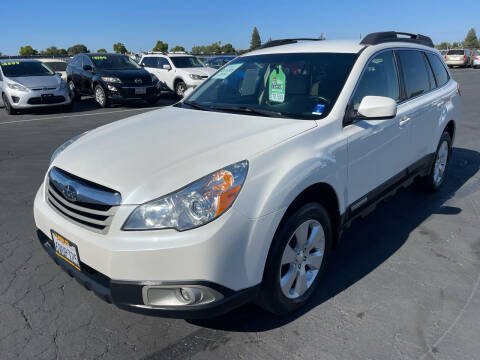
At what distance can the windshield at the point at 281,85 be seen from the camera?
3.05 metres

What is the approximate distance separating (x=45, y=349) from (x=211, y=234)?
1.30 metres

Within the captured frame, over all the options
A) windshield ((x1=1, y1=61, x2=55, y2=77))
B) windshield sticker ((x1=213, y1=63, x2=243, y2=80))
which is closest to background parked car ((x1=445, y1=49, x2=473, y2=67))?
windshield ((x1=1, y1=61, x2=55, y2=77))

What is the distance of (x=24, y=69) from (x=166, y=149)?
11.5m

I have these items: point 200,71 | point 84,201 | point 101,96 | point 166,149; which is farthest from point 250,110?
point 200,71

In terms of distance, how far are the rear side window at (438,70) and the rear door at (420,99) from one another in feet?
0.53

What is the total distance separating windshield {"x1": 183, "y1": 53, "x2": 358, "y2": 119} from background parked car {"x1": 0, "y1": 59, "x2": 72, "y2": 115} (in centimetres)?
898

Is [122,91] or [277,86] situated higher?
[277,86]

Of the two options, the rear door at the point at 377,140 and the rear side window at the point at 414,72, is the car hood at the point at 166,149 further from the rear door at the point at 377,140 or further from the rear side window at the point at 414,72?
the rear side window at the point at 414,72

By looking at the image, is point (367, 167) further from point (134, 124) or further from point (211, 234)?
point (134, 124)

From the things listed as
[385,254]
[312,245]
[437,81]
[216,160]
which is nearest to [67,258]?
[216,160]

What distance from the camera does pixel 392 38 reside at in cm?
380

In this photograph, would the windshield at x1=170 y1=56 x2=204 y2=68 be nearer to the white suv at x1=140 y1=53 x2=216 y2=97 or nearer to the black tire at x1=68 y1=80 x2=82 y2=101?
the white suv at x1=140 y1=53 x2=216 y2=97

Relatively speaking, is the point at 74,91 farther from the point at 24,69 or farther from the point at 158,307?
the point at 158,307

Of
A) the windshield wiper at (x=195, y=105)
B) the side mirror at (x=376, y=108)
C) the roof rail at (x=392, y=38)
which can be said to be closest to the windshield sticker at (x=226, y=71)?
the windshield wiper at (x=195, y=105)
